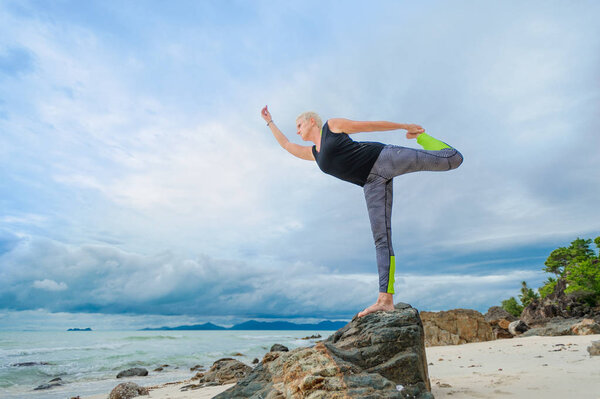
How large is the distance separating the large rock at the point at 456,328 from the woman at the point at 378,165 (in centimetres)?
1339

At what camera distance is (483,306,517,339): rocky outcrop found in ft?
57.0

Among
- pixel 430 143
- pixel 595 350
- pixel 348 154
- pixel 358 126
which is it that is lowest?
pixel 595 350

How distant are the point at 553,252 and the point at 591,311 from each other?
40.6ft

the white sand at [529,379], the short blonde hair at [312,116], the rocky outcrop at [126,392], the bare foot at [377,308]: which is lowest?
the rocky outcrop at [126,392]

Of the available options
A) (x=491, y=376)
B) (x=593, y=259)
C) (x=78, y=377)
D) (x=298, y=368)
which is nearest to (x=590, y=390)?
(x=491, y=376)

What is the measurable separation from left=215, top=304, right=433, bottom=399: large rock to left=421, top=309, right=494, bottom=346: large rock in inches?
515

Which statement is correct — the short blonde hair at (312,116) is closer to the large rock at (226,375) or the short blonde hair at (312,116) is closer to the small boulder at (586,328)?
the large rock at (226,375)

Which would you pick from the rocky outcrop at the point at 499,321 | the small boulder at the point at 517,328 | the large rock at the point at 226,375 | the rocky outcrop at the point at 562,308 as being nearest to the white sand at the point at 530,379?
the large rock at the point at 226,375

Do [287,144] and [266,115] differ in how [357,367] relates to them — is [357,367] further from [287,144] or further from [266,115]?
[266,115]

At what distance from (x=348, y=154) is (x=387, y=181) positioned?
22.3 inches

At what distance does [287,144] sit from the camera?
5160 millimetres

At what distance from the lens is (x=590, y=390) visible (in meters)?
4.45

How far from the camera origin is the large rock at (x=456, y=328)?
16.0 m

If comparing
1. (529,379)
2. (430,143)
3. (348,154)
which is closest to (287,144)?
(348,154)
